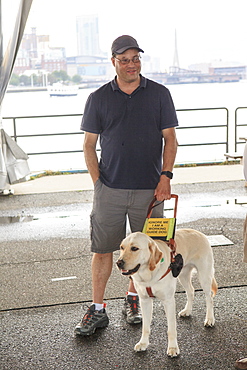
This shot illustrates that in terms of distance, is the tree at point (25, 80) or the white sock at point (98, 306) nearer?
the white sock at point (98, 306)

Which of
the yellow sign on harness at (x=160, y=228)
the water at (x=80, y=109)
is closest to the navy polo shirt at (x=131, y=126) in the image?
the yellow sign on harness at (x=160, y=228)

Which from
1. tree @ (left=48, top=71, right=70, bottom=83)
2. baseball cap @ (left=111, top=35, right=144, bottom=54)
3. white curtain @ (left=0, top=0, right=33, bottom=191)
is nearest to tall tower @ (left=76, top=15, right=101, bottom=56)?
tree @ (left=48, top=71, right=70, bottom=83)

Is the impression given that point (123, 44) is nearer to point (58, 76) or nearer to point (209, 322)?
point (209, 322)

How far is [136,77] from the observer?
367cm

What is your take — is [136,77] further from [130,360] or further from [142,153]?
[130,360]

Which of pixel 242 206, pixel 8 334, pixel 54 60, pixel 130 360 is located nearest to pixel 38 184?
pixel 242 206

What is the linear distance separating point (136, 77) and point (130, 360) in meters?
1.90

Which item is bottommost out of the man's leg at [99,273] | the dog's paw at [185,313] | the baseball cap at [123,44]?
the dog's paw at [185,313]

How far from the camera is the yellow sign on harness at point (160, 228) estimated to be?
3486mm

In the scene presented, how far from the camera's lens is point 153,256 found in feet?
10.7

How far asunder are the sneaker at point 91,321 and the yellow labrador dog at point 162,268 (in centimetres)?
42

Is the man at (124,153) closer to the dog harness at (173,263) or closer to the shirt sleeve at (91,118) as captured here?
the shirt sleeve at (91,118)

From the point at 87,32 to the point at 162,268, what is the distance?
22.3 metres

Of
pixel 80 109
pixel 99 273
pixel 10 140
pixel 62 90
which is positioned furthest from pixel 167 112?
pixel 80 109
